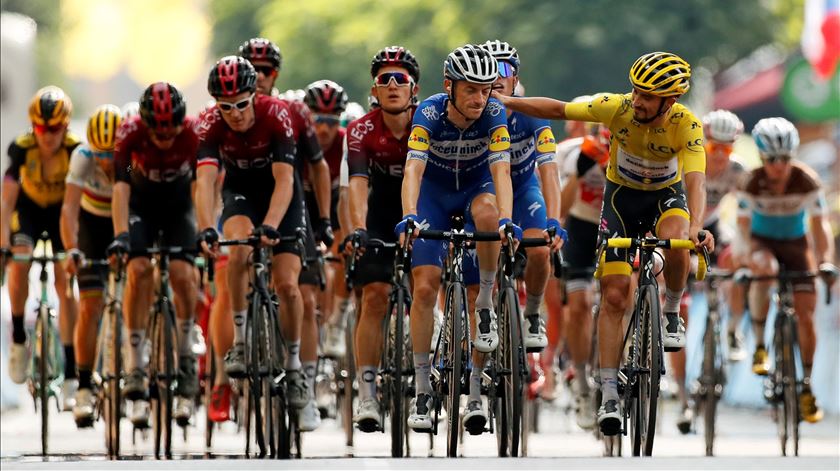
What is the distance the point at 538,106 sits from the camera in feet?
38.5

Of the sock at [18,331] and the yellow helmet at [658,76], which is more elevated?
the yellow helmet at [658,76]

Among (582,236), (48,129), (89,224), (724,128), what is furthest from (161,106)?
(724,128)

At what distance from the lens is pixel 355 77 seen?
2014 inches

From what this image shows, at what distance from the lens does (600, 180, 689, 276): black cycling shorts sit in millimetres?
12172

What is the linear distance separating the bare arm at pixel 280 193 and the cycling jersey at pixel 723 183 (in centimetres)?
491

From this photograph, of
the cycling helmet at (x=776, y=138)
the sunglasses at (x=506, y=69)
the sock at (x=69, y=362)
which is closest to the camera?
the sunglasses at (x=506, y=69)

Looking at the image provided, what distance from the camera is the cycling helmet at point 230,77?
12.8 meters

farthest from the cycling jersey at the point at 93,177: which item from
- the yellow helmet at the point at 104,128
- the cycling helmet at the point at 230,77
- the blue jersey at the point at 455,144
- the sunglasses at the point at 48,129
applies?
the blue jersey at the point at 455,144

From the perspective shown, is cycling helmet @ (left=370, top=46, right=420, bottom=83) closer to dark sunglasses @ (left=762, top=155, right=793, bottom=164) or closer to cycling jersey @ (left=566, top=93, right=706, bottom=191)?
cycling jersey @ (left=566, top=93, right=706, bottom=191)

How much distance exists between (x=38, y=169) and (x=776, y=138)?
5.83 meters

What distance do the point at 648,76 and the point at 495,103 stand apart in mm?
957

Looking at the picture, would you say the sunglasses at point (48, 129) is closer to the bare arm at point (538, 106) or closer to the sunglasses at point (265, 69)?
the sunglasses at point (265, 69)

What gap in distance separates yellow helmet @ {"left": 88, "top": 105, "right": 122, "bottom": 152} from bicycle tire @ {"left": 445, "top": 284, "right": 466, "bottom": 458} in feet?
14.3

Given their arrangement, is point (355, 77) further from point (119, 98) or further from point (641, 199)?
point (119, 98)
